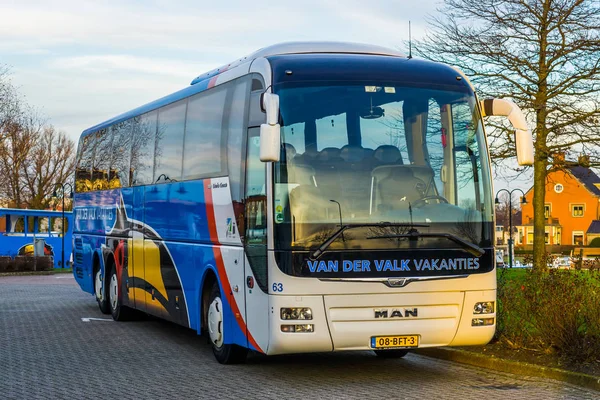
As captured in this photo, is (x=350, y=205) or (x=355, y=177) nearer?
(x=350, y=205)

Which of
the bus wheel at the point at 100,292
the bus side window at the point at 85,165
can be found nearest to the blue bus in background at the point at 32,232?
the bus side window at the point at 85,165

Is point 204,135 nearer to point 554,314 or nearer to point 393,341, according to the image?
point 393,341

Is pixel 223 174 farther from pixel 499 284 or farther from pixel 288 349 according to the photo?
pixel 499 284

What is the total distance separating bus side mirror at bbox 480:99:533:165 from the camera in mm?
10633

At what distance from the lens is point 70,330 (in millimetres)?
16281

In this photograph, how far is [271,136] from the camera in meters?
9.97

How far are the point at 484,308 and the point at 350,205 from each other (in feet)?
5.99

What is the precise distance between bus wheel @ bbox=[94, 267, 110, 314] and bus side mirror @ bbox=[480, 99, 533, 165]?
9.93 m

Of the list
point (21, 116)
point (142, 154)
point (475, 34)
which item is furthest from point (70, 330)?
point (21, 116)

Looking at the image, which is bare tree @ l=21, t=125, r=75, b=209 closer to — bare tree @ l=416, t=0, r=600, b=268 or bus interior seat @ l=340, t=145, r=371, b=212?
bare tree @ l=416, t=0, r=600, b=268

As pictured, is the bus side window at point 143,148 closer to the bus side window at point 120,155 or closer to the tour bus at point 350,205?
the bus side window at point 120,155

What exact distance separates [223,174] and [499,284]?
160 inches

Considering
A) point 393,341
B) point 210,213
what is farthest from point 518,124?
point 210,213

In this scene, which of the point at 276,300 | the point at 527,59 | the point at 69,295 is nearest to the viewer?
the point at 276,300
